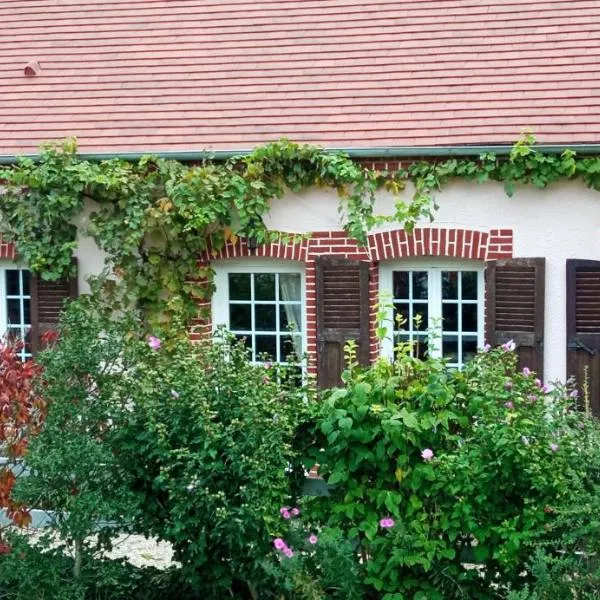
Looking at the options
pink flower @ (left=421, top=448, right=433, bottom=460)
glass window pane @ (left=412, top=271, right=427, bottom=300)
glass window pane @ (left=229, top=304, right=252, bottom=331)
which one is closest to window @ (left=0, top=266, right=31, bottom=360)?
glass window pane @ (left=229, top=304, right=252, bottom=331)

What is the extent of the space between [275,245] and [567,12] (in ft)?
11.1

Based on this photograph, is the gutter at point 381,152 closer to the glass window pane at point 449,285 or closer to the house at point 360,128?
the house at point 360,128

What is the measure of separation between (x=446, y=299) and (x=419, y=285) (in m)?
0.26

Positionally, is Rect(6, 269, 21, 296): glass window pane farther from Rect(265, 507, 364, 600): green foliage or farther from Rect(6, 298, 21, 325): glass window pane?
Rect(265, 507, 364, 600): green foliage

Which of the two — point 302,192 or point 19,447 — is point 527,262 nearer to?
point 302,192

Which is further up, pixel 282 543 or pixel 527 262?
pixel 527 262

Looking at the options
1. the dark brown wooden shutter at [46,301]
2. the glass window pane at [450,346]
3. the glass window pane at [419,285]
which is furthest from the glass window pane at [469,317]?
the dark brown wooden shutter at [46,301]

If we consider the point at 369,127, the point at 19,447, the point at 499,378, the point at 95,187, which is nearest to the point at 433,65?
the point at 369,127

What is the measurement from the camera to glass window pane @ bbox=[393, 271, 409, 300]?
1013 cm

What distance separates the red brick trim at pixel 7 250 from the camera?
10.6 m

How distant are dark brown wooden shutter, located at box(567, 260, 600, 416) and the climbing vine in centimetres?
86

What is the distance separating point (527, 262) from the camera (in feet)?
31.1

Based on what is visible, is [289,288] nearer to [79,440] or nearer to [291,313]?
[291,313]

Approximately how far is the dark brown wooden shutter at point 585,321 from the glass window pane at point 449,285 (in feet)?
3.35
